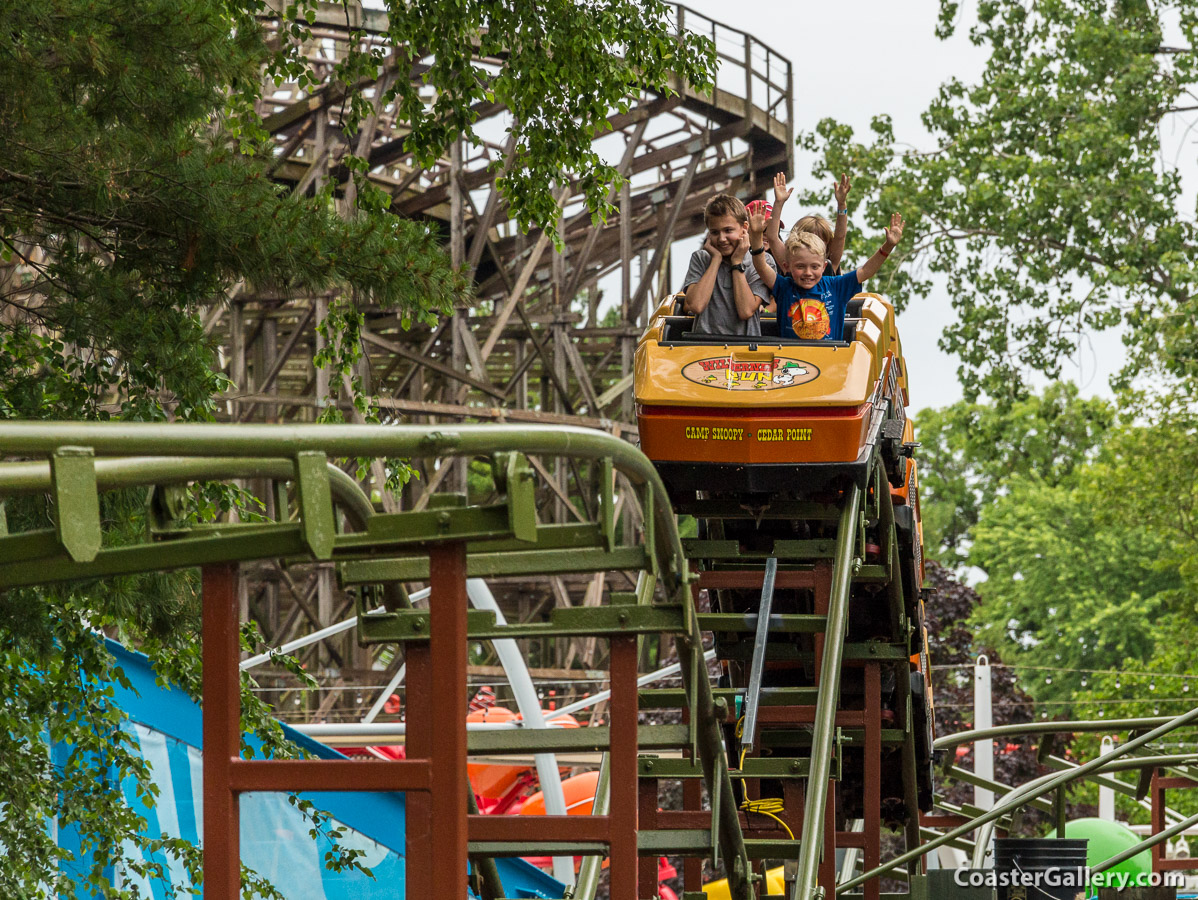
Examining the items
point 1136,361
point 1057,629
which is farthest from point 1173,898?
point 1057,629

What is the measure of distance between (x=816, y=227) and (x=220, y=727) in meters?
4.98

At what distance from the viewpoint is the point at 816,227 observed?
25.3 ft

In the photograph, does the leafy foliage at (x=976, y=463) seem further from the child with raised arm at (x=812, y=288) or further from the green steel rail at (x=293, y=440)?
the green steel rail at (x=293, y=440)

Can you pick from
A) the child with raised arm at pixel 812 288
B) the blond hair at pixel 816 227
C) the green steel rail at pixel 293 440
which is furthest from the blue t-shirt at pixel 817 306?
the green steel rail at pixel 293 440

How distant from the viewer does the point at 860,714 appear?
7.91 meters

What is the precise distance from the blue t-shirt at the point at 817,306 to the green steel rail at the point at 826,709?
79cm

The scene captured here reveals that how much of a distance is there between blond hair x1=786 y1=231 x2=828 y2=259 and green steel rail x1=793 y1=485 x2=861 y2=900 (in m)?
1.12

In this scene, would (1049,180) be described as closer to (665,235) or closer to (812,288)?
(665,235)

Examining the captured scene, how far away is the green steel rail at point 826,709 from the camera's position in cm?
616

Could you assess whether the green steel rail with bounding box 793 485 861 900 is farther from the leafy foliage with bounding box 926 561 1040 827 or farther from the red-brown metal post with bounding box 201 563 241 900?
the leafy foliage with bounding box 926 561 1040 827

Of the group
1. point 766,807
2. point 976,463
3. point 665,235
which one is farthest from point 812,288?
point 976,463

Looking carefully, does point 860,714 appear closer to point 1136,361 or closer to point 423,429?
point 423,429

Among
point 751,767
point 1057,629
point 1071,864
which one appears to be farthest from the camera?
point 1057,629

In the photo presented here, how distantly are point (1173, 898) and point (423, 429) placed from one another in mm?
5871
